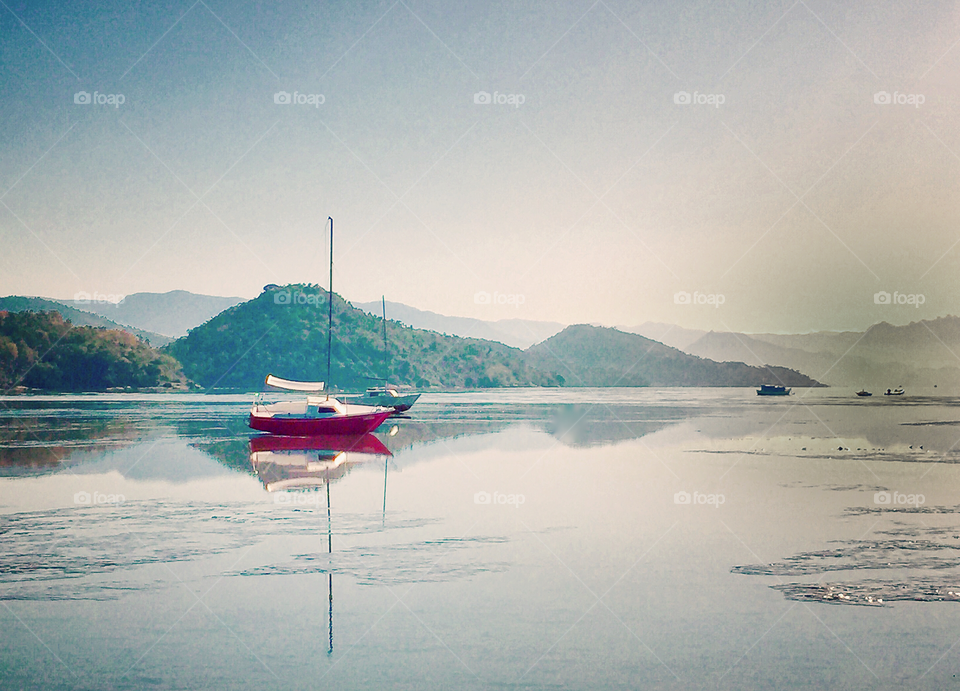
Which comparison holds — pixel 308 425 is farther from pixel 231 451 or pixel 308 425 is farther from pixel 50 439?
pixel 50 439

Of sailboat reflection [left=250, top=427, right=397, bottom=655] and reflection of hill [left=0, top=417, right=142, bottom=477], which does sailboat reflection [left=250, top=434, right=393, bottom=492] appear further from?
reflection of hill [left=0, top=417, right=142, bottom=477]

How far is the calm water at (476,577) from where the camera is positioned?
364 inches

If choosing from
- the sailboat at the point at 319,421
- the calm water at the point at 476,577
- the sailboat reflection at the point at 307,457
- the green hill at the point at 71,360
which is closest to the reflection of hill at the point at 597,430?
the sailboat at the point at 319,421

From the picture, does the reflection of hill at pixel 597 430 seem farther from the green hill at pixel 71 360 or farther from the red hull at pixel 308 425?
→ the green hill at pixel 71 360

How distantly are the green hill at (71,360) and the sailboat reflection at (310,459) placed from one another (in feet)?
454

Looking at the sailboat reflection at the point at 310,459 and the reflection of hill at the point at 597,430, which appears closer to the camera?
the sailboat reflection at the point at 310,459

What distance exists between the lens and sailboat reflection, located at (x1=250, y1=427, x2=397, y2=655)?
24141mm

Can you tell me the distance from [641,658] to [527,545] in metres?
6.36

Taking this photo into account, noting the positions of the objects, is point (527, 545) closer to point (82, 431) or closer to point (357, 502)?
point (357, 502)

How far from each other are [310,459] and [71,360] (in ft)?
522

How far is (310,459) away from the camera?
105 feet

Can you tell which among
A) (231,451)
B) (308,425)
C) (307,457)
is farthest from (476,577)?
(308,425)

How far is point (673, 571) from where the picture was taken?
545 inches

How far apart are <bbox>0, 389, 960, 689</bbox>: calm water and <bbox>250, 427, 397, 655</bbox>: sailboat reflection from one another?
0.31 meters
